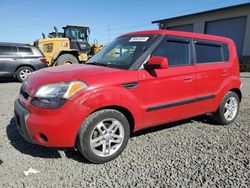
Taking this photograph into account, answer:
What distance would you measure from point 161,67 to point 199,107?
138cm

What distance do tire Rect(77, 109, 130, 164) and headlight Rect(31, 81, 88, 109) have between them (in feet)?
1.26

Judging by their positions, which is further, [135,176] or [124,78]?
[124,78]

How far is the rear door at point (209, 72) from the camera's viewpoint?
13.8 feet

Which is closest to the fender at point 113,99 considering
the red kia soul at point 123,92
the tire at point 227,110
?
the red kia soul at point 123,92

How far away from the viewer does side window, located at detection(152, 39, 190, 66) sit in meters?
3.82

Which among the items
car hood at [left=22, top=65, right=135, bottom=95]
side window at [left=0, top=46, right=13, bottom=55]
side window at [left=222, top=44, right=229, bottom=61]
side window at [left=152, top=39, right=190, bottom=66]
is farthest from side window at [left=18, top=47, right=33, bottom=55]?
side window at [left=222, top=44, right=229, bottom=61]

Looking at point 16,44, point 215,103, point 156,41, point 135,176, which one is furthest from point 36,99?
point 16,44

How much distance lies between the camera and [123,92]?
3.24 m

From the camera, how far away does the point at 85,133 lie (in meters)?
3.03

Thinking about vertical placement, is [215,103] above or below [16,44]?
below

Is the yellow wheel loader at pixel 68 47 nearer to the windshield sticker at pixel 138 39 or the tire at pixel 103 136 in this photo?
the windshield sticker at pixel 138 39

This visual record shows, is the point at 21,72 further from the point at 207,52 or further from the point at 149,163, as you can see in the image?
the point at 149,163

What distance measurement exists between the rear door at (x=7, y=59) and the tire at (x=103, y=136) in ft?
27.8

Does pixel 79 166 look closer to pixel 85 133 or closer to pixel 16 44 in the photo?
pixel 85 133
